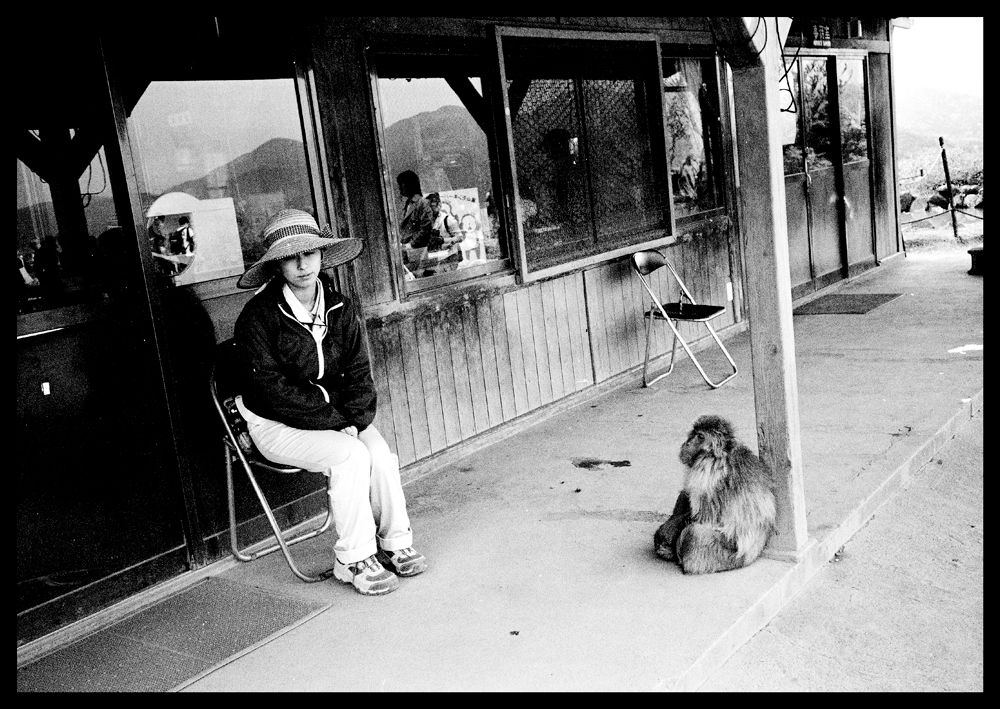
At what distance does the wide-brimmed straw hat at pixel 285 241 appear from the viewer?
12.4ft

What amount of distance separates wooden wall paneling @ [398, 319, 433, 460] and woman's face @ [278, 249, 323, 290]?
49.9 inches

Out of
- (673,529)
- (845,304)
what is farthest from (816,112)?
(673,529)

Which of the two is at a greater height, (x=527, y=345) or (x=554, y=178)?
(x=554, y=178)

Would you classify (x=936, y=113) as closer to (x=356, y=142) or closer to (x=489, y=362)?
(x=489, y=362)

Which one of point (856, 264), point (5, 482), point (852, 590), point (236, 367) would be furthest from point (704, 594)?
point (856, 264)

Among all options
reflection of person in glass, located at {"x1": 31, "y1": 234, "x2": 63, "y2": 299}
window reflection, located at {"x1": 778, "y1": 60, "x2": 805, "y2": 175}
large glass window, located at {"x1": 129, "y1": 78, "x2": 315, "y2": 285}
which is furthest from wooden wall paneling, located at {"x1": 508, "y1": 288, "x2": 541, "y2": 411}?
window reflection, located at {"x1": 778, "y1": 60, "x2": 805, "y2": 175}

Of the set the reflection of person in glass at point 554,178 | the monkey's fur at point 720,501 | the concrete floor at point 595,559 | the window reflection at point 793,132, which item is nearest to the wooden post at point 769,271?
the monkey's fur at point 720,501

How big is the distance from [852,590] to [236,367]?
8.94 ft

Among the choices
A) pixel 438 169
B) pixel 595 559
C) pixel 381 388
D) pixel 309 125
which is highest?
pixel 309 125

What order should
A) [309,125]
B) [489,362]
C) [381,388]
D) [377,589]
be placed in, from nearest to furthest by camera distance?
[377,589] → [309,125] → [381,388] → [489,362]

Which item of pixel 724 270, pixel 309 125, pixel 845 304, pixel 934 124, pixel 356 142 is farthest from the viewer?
pixel 934 124

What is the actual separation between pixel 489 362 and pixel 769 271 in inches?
96.0

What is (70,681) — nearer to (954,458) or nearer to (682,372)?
(954,458)

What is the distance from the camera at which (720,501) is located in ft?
11.7
